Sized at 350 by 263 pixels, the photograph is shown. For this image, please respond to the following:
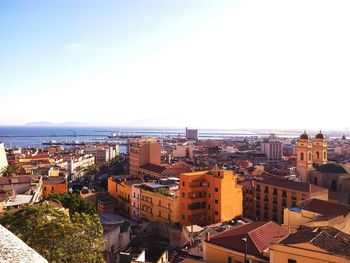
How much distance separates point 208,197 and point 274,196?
8705 mm

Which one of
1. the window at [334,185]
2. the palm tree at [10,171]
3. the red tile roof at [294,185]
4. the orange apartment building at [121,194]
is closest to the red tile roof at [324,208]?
the red tile roof at [294,185]

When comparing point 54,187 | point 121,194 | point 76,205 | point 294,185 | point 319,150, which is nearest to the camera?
point 76,205

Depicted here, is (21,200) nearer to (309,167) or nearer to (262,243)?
(262,243)

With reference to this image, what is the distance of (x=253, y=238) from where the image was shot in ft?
66.0

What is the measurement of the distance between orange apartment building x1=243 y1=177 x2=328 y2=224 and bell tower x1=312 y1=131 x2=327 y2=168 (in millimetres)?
13235

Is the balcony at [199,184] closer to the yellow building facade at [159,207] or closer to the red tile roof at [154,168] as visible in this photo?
the yellow building facade at [159,207]

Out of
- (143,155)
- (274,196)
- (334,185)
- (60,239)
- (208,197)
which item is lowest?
(274,196)

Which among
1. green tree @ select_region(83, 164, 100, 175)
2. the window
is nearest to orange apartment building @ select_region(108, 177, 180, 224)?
the window

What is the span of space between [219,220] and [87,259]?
2245 centimetres

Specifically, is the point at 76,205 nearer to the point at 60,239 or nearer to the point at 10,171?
the point at 60,239

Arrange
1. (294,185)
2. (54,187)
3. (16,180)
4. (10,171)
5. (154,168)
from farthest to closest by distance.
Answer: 1. (154,168)
2. (10,171)
3. (54,187)
4. (16,180)
5. (294,185)

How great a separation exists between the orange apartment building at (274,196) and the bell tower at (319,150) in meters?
13.2

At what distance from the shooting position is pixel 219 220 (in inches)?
1384

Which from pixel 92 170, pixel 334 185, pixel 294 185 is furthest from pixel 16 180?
pixel 92 170
